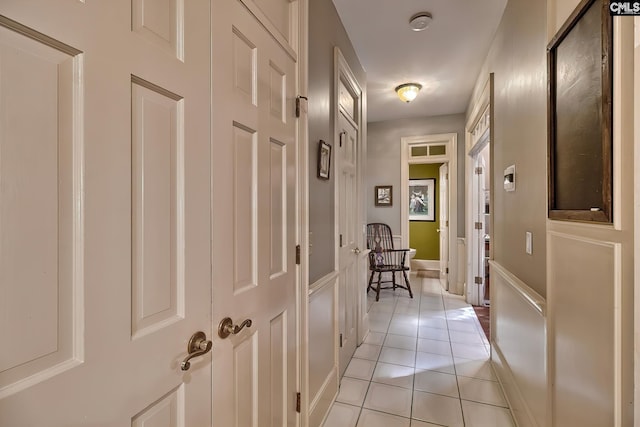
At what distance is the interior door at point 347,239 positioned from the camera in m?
2.38

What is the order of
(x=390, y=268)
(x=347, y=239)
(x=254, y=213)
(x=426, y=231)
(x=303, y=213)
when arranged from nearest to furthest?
1. (x=254, y=213)
2. (x=303, y=213)
3. (x=347, y=239)
4. (x=390, y=268)
5. (x=426, y=231)

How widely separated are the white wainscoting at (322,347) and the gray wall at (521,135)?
3.83 feet

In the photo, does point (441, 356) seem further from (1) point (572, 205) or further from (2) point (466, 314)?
(1) point (572, 205)

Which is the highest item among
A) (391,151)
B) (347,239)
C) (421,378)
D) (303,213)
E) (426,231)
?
(391,151)

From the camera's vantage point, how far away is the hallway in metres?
1.92

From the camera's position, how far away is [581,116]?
104cm

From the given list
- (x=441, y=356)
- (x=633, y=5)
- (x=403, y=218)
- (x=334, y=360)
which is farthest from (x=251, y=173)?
(x=403, y=218)

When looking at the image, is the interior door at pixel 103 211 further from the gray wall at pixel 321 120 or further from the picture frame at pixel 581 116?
the picture frame at pixel 581 116

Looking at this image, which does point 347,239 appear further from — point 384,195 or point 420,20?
point 384,195

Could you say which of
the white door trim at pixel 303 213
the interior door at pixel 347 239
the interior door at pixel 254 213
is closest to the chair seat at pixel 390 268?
the interior door at pixel 347 239

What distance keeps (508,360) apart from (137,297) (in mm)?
2351

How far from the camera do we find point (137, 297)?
2.29 ft

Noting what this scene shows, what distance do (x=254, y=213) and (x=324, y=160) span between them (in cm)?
87

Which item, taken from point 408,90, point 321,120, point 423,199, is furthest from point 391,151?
point 321,120
